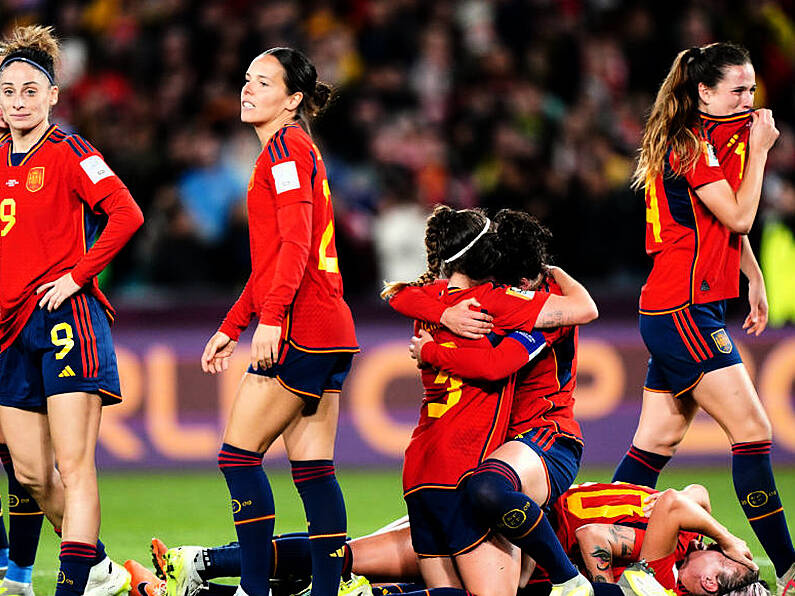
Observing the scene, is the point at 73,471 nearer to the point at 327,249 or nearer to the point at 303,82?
the point at 327,249

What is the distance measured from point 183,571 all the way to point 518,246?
1743 mm

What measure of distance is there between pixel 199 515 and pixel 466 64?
5604 millimetres

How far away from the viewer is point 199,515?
24.4 ft

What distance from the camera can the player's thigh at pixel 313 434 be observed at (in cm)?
468

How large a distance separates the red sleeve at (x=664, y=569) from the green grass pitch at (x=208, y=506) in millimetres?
842

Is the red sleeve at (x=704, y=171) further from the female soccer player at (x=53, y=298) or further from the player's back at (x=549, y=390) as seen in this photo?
the female soccer player at (x=53, y=298)

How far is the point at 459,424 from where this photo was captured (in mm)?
4793

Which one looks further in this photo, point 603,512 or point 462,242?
point 603,512

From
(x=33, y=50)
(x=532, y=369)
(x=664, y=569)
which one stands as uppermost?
(x=33, y=50)

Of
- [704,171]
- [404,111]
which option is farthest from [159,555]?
[404,111]

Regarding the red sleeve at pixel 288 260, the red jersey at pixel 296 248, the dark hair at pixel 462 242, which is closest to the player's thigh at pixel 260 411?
the red jersey at pixel 296 248

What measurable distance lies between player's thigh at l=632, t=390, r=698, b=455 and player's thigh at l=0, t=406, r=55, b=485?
2458 mm

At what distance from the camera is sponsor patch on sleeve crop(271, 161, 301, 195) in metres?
4.52

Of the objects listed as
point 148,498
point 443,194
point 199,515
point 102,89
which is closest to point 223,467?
point 199,515
